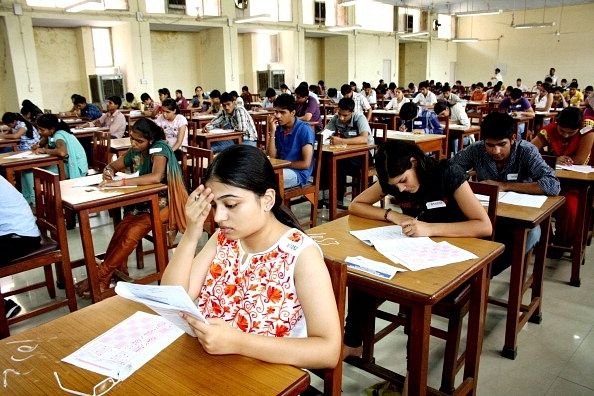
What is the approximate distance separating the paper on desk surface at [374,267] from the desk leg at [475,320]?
15.3 inches

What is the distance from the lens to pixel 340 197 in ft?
15.7

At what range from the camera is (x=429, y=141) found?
4.82 m

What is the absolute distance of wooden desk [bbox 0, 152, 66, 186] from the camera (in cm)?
399

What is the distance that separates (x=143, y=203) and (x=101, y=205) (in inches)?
15.7

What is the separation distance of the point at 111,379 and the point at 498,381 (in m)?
1.70

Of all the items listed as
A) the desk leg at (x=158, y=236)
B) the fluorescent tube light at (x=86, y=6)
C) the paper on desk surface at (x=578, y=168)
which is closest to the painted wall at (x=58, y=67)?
the fluorescent tube light at (x=86, y=6)

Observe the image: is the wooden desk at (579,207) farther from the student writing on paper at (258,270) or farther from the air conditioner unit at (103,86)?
the air conditioner unit at (103,86)

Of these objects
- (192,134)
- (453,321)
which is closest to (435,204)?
(453,321)

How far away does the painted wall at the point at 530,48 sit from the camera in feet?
52.7

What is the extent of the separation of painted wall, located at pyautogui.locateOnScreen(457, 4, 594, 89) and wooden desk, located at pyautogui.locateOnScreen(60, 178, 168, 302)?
57.8 ft

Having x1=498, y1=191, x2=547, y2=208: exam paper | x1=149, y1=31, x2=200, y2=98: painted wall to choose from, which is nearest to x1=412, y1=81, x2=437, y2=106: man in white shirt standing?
x1=149, y1=31, x2=200, y2=98: painted wall

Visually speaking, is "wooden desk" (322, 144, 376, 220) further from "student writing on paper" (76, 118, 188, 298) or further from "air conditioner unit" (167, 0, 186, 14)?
"air conditioner unit" (167, 0, 186, 14)

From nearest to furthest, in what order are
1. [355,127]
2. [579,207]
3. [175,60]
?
[579,207], [355,127], [175,60]

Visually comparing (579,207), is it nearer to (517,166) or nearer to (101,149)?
(517,166)
